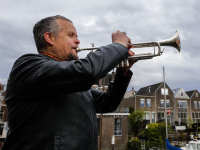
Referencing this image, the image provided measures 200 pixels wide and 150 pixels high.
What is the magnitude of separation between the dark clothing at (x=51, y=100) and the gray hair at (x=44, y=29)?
10.0 inches

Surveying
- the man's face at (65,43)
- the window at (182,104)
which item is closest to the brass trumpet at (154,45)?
the man's face at (65,43)

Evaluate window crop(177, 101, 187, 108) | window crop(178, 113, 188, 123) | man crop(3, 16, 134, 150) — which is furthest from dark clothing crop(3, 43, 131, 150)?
window crop(177, 101, 187, 108)

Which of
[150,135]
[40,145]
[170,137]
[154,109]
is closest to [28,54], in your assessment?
[40,145]

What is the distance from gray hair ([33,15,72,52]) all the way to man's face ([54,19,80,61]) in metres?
0.04

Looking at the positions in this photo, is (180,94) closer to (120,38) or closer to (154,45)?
(154,45)

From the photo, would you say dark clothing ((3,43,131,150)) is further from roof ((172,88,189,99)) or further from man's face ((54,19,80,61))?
roof ((172,88,189,99))

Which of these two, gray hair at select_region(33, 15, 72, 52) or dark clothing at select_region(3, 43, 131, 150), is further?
gray hair at select_region(33, 15, 72, 52)

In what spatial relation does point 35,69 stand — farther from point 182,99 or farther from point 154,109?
point 182,99

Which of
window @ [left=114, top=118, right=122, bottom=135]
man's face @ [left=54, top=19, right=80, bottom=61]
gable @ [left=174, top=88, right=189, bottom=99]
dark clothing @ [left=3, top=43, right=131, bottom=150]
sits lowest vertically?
window @ [left=114, top=118, right=122, bottom=135]

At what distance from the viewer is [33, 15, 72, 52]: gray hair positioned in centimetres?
147

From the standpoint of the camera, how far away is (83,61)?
3.79ft

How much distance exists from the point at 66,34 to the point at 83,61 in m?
0.49

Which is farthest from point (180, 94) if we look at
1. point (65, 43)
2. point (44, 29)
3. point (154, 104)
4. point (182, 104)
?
point (44, 29)

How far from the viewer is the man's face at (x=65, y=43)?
1.46 metres
